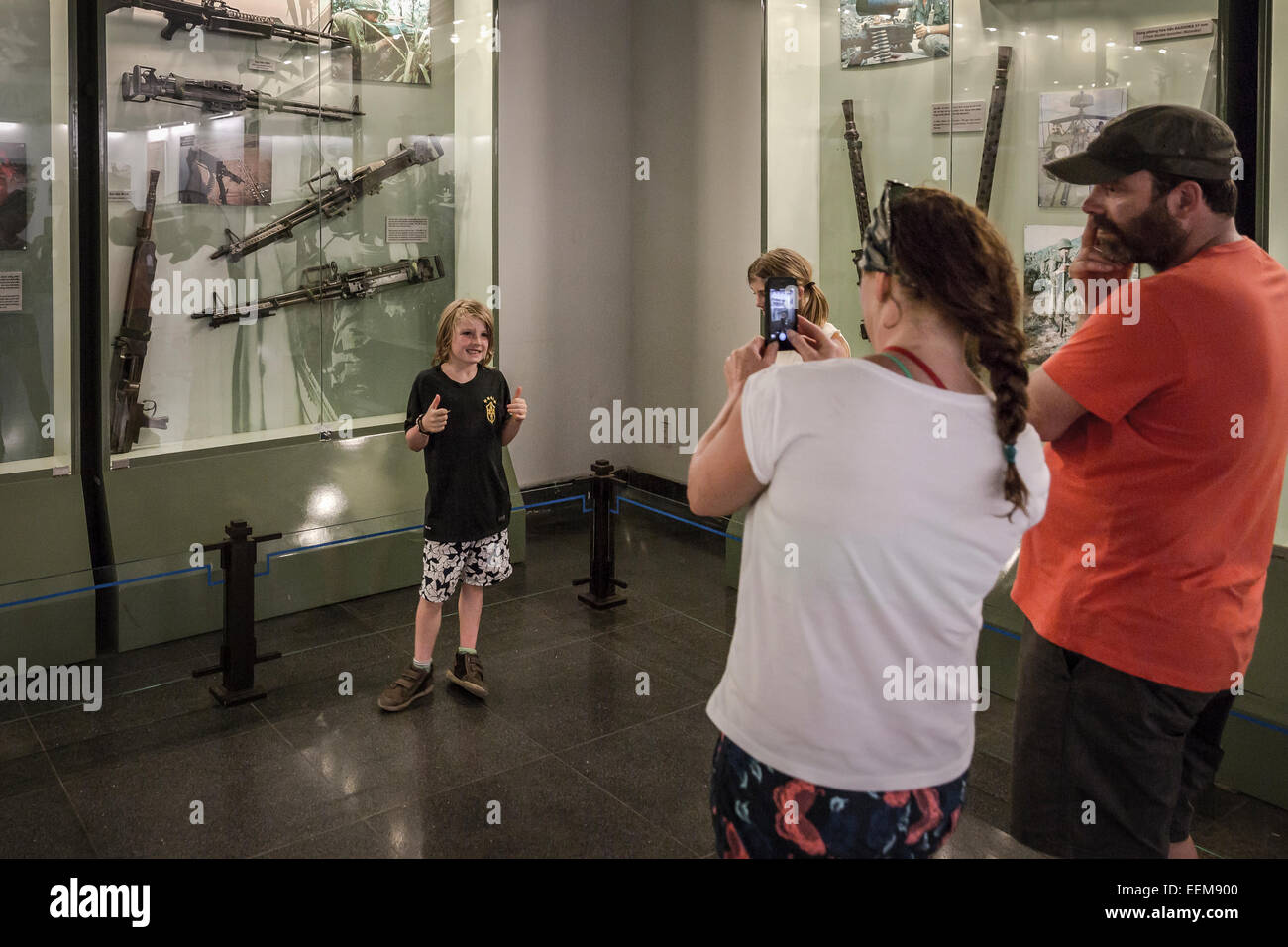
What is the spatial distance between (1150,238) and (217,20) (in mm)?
4364

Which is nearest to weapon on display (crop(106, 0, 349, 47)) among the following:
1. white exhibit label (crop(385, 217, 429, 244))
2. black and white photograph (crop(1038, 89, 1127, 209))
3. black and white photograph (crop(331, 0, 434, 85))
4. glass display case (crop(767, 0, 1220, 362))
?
black and white photograph (crop(331, 0, 434, 85))

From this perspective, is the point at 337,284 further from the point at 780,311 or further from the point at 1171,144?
the point at 1171,144

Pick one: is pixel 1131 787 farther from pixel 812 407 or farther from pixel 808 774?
pixel 812 407

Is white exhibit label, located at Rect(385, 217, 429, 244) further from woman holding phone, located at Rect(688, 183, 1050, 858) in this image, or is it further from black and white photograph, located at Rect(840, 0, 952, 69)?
woman holding phone, located at Rect(688, 183, 1050, 858)

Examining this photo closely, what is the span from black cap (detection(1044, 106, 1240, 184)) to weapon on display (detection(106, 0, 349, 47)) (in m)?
4.21

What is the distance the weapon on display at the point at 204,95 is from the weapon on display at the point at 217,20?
231 mm

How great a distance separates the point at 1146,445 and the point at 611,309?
5.62 metres

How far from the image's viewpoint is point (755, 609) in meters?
1.47

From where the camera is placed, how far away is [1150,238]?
6.14 ft

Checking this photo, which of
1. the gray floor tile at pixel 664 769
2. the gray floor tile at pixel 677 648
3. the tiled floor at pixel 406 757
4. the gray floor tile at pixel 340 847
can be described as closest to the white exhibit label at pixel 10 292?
the tiled floor at pixel 406 757

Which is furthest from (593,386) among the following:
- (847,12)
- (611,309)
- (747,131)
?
(847,12)

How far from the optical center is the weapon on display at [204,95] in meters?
4.48

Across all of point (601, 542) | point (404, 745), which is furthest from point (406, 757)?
point (601, 542)

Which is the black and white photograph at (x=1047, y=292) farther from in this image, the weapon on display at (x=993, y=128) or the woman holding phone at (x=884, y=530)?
the woman holding phone at (x=884, y=530)
